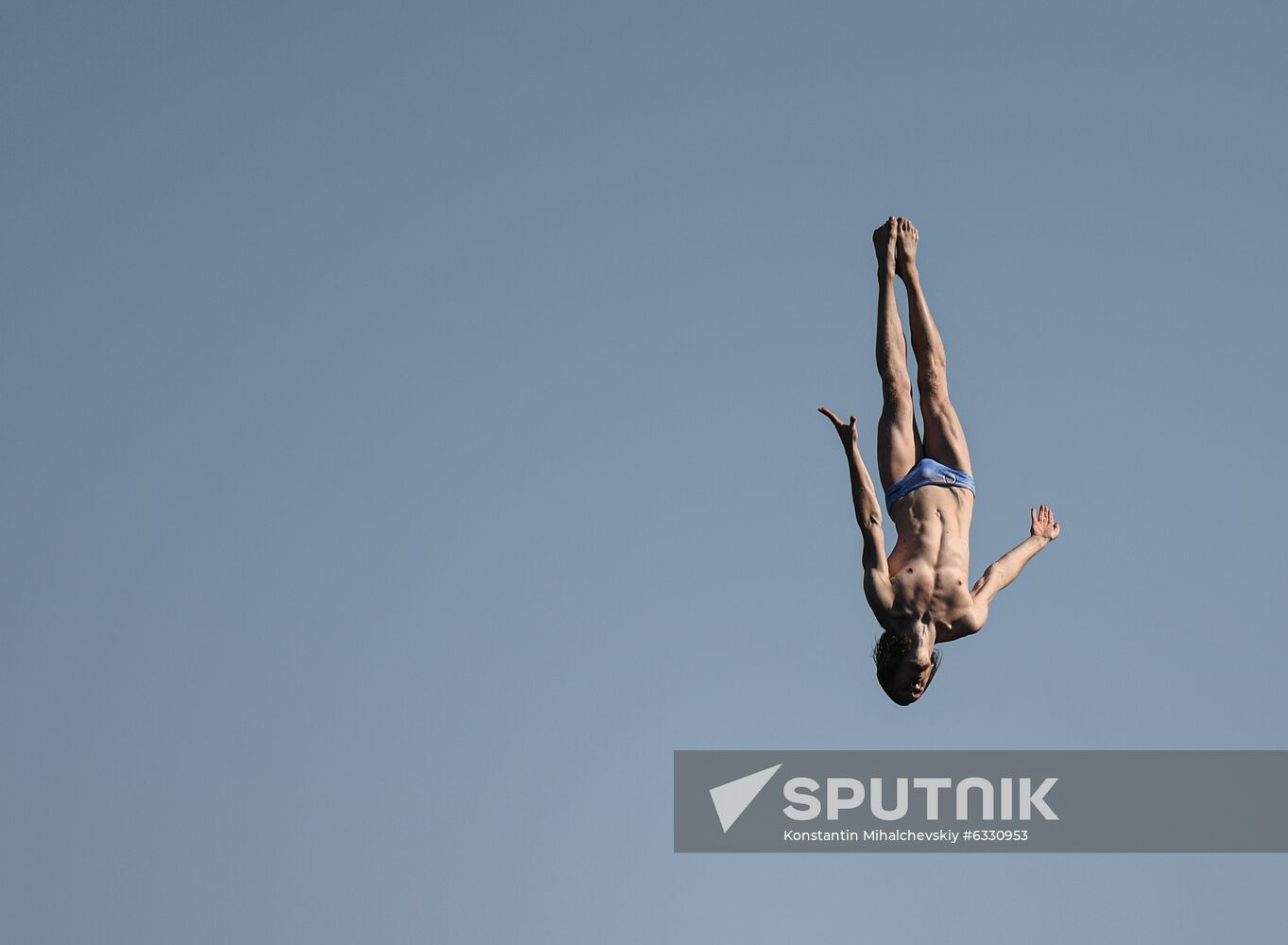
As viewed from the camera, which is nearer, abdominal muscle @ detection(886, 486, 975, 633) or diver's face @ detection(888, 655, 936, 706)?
diver's face @ detection(888, 655, 936, 706)

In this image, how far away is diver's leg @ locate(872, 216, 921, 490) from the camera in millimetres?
24828

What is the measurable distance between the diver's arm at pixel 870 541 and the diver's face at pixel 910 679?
23.3 inches

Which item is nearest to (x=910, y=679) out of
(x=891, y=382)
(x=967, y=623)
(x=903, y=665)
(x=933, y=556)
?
(x=903, y=665)

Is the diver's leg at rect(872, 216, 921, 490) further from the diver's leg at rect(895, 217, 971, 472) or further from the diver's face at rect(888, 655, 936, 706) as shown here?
the diver's face at rect(888, 655, 936, 706)

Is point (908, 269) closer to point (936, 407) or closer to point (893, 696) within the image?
point (936, 407)

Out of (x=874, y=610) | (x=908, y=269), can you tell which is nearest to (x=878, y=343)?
(x=908, y=269)

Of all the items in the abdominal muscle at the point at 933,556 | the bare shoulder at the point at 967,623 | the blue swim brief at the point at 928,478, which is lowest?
the bare shoulder at the point at 967,623

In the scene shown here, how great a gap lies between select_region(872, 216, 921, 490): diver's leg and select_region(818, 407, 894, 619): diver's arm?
106 centimetres

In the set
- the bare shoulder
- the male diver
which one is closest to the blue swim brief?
the male diver

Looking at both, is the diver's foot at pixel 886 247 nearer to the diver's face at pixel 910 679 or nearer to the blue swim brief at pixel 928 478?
the blue swim brief at pixel 928 478

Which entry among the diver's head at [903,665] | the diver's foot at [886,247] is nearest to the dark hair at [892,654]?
the diver's head at [903,665]

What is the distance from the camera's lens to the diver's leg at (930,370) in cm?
2500

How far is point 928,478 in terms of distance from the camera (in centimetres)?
2478

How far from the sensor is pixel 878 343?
24.8 meters
